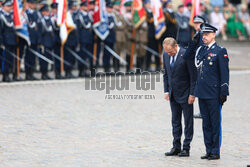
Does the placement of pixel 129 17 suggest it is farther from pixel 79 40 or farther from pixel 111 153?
pixel 111 153

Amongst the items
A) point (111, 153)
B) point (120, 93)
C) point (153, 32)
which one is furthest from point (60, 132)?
point (153, 32)

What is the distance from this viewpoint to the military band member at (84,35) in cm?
1933

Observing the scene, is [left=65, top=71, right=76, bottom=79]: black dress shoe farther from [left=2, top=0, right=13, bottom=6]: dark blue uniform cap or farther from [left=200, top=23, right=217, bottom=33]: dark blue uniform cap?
[left=200, top=23, right=217, bottom=33]: dark blue uniform cap

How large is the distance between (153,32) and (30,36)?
4.58 m

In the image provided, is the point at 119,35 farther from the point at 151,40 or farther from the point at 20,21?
the point at 20,21

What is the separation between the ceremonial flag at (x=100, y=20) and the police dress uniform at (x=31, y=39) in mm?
1892

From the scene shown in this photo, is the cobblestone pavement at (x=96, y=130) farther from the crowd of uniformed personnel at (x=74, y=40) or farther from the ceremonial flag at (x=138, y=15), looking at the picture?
the ceremonial flag at (x=138, y=15)

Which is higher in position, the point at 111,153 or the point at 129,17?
the point at 129,17

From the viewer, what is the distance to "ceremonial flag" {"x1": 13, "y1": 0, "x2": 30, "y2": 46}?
58.1 ft

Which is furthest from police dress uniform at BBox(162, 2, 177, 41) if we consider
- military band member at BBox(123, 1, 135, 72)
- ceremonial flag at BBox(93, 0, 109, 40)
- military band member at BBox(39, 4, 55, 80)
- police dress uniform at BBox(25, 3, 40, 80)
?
police dress uniform at BBox(25, 3, 40, 80)

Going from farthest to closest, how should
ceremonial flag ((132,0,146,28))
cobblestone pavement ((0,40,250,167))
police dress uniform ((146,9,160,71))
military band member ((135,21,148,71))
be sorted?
police dress uniform ((146,9,160,71)), military band member ((135,21,148,71)), ceremonial flag ((132,0,146,28)), cobblestone pavement ((0,40,250,167))

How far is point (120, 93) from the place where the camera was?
16172 millimetres

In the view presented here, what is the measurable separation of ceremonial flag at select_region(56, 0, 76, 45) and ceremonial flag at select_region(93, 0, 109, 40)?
0.81 m

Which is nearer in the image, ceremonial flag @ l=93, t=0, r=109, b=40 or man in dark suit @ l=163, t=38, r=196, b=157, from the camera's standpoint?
man in dark suit @ l=163, t=38, r=196, b=157
